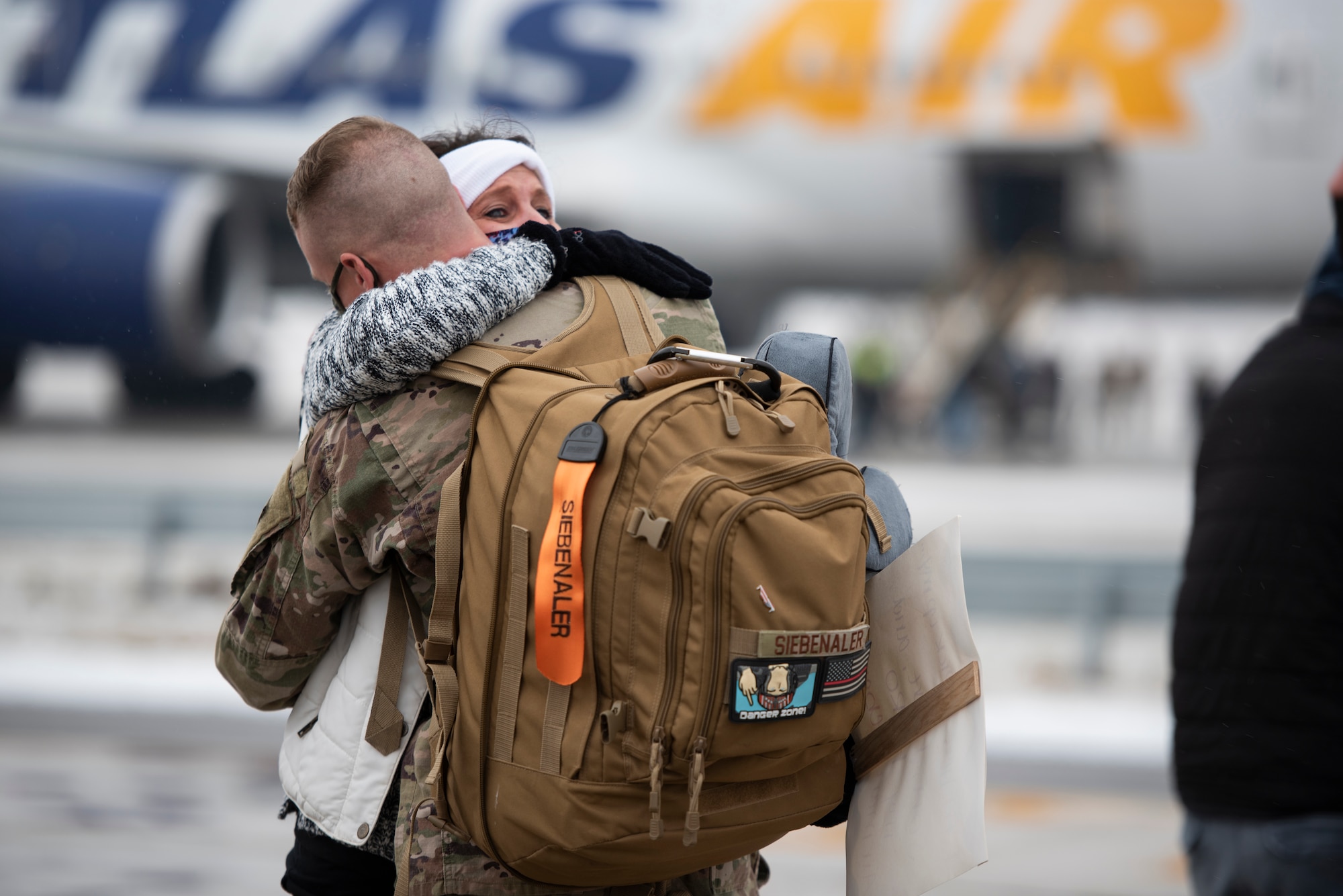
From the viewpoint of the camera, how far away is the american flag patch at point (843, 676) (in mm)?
1037

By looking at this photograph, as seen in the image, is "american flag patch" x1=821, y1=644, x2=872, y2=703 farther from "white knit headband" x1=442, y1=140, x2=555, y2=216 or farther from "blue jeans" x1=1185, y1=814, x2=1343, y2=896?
"white knit headband" x1=442, y1=140, x2=555, y2=216

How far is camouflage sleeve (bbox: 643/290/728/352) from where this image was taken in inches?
49.0

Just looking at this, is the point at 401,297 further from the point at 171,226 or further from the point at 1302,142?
the point at 1302,142

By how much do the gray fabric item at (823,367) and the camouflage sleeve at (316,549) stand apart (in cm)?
44

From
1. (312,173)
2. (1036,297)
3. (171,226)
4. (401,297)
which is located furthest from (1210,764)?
(1036,297)

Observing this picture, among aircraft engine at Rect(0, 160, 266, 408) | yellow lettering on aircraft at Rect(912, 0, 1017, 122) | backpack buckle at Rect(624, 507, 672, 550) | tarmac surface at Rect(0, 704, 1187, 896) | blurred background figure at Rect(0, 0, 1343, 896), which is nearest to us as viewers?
backpack buckle at Rect(624, 507, 672, 550)

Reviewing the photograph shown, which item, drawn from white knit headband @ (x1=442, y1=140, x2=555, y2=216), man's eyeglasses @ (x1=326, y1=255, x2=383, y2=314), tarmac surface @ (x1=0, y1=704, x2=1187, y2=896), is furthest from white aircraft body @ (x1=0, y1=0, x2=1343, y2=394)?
man's eyeglasses @ (x1=326, y1=255, x2=383, y2=314)

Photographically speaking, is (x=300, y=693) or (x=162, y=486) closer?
(x=300, y=693)

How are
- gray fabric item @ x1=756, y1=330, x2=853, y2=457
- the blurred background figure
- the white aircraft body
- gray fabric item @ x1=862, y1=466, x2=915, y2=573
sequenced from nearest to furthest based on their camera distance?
gray fabric item @ x1=862, y1=466, x2=915, y2=573, gray fabric item @ x1=756, y1=330, x2=853, y2=457, the blurred background figure, the white aircraft body

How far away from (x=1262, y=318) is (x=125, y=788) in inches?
420

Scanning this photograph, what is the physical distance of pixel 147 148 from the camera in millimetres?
9914

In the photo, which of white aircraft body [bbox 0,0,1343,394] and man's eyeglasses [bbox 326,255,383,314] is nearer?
man's eyeglasses [bbox 326,255,383,314]

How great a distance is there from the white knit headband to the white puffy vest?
0.49 meters

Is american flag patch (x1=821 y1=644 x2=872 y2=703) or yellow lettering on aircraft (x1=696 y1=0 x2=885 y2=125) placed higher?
yellow lettering on aircraft (x1=696 y1=0 x2=885 y2=125)
